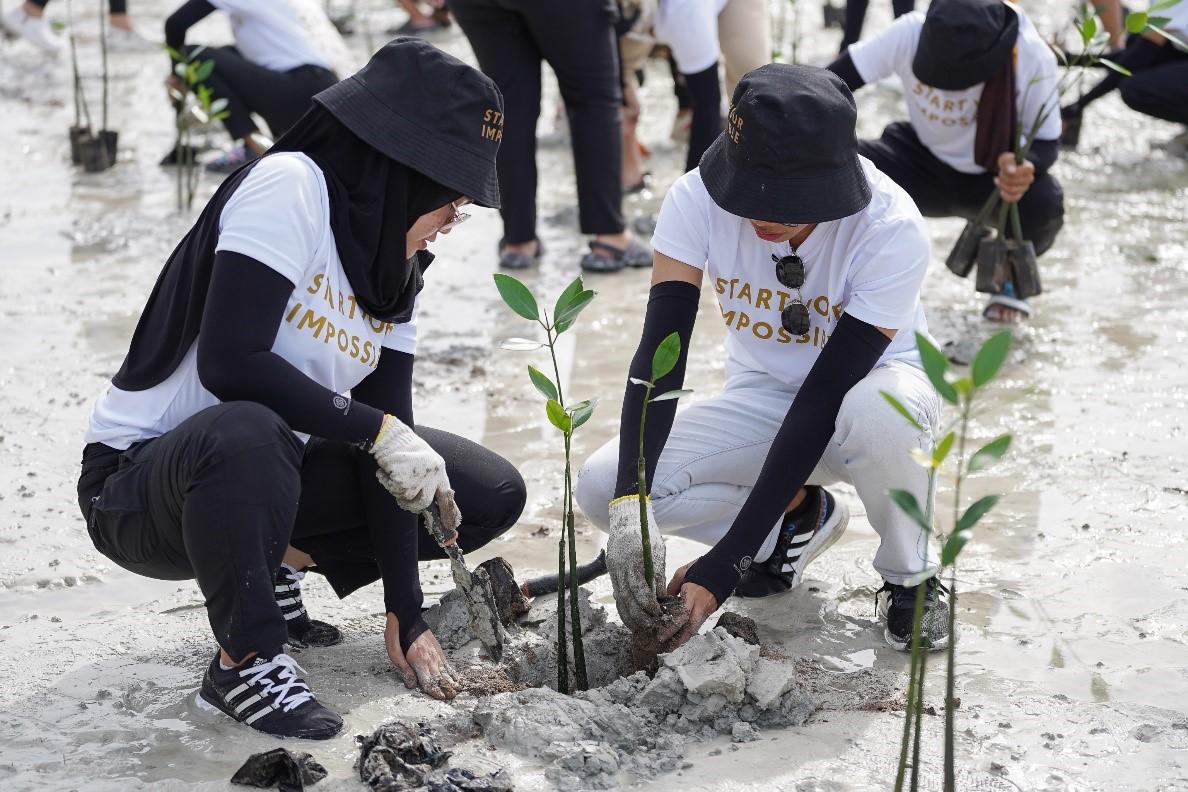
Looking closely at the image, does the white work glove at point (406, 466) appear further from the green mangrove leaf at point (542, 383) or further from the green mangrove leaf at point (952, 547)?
the green mangrove leaf at point (952, 547)

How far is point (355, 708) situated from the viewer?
2.32m

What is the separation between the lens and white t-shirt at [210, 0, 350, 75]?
17.7 ft

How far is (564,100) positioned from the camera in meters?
4.65

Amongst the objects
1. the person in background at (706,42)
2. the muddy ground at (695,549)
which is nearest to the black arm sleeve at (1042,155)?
the muddy ground at (695,549)

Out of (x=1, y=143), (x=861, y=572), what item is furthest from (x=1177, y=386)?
(x=1, y=143)

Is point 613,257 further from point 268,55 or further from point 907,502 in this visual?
point 907,502

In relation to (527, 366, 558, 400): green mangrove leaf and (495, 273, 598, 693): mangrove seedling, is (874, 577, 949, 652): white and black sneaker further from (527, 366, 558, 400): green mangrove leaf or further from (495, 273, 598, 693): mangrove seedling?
(527, 366, 558, 400): green mangrove leaf

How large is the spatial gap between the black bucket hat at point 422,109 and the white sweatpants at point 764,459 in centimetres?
74

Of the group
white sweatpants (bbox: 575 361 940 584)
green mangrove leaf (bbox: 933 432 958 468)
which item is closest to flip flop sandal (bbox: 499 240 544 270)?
white sweatpants (bbox: 575 361 940 584)

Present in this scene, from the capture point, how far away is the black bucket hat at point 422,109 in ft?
Answer: 7.10

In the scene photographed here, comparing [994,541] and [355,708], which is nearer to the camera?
[355,708]

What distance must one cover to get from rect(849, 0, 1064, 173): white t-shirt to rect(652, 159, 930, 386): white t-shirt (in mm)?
1614

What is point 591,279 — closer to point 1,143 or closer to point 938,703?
point 938,703

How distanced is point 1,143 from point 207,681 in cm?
511
